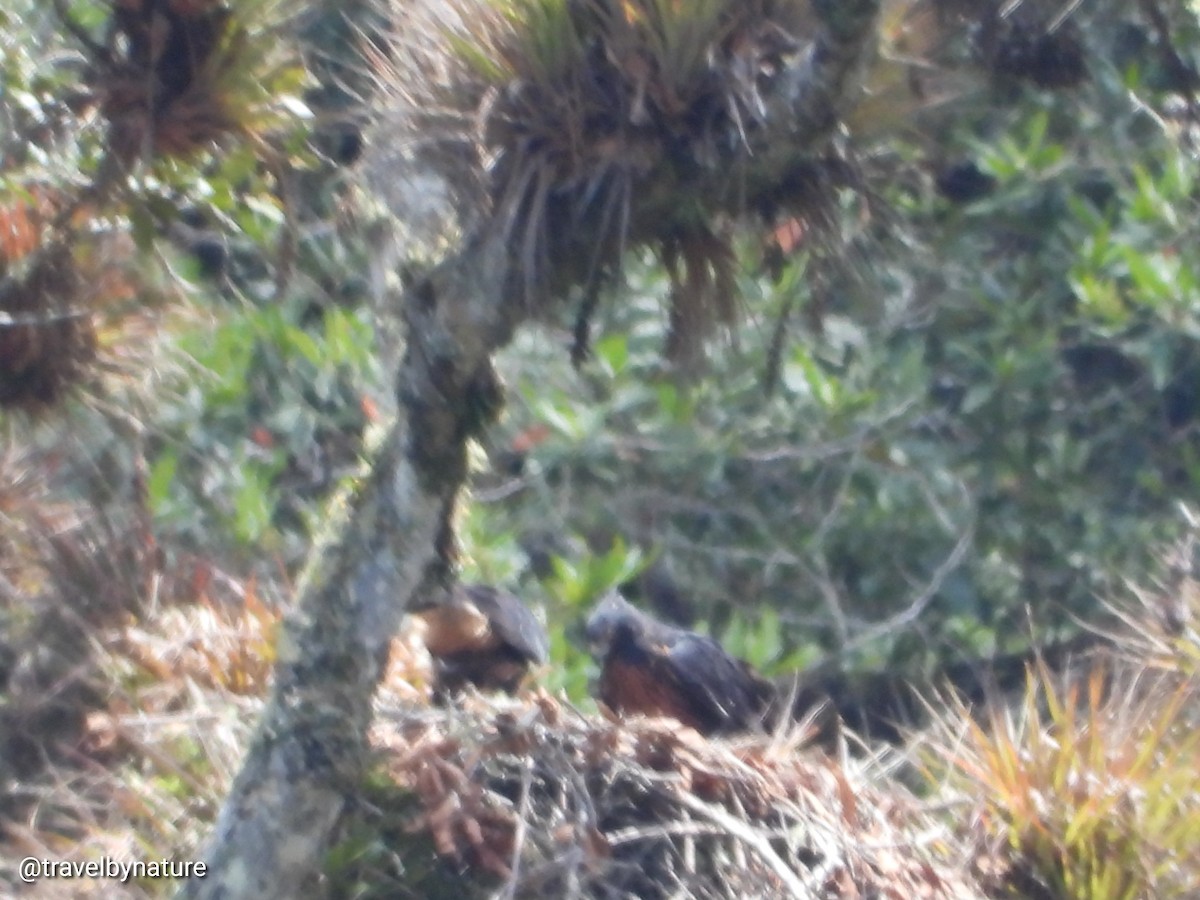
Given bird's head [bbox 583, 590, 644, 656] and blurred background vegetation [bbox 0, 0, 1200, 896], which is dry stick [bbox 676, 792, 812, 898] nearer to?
bird's head [bbox 583, 590, 644, 656]

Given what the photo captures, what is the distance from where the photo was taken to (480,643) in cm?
404

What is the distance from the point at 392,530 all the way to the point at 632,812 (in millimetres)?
888

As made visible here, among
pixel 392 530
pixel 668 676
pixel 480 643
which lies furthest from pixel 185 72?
pixel 668 676

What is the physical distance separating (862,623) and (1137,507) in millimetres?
1190

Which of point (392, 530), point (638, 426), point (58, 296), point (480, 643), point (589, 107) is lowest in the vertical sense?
point (480, 643)

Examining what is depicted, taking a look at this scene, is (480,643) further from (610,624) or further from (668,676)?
(668,676)

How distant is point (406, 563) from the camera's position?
320 centimetres

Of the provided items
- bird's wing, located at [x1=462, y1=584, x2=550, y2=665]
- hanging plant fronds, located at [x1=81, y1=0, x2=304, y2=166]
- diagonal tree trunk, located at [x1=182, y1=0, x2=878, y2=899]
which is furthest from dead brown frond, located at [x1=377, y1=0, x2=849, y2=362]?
bird's wing, located at [x1=462, y1=584, x2=550, y2=665]

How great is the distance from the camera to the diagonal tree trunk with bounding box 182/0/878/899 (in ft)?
9.92

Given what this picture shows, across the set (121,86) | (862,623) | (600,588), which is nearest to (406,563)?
(121,86)

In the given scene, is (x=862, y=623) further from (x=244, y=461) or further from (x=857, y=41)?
(x=857, y=41)

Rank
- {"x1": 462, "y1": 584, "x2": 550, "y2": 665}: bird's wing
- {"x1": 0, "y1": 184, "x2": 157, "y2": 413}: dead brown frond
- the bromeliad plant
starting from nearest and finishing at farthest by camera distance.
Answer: the bromeliad plant
{"x1": 0, "y1": 184, "x2": 157, "y2": 413}: dead brown frond
{"x1": 462, "y1": 584, "x2": 550, "y2": 665}: bird's wing

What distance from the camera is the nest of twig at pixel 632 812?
3.31 metres

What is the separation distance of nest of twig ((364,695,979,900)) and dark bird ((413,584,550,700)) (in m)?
0.39
